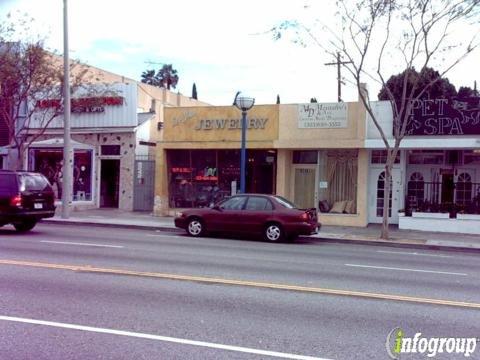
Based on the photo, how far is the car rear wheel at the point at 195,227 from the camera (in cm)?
1651

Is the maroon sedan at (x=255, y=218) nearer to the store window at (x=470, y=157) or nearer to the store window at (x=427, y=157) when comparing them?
the store window at (x=427, y=157)

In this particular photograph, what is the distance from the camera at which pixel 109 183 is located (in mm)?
25641

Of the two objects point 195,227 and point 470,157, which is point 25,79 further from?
point 470,157

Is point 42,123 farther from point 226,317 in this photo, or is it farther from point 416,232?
point 226,317

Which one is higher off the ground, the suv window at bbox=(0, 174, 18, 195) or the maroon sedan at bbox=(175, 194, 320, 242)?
the suv window at bbox=(0, 174, 18, 195)

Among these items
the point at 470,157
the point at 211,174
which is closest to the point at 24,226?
the point at 211,174

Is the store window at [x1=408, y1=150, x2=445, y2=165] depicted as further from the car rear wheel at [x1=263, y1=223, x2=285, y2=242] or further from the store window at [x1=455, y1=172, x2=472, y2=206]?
the car rear wheel at [x1=263, y1=223, x2=285, y2=242]

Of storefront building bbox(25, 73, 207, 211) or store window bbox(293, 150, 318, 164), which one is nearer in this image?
store window bbox(293, 150, 318, 164)

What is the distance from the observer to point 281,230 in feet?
51.0

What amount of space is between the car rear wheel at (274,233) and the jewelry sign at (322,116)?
6573 mm

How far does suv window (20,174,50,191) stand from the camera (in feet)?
50.5

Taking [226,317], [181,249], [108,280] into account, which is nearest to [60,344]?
[226,317]

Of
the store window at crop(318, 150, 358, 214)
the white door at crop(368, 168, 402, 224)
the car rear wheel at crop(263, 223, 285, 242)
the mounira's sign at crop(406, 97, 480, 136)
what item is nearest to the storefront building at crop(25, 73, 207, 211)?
the store window at crop(318, 150, 358, 214)
